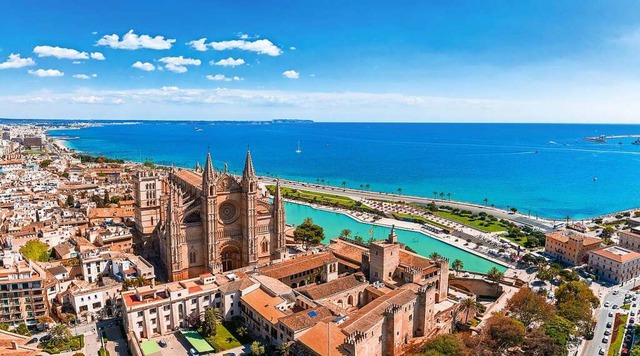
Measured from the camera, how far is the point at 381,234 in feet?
269

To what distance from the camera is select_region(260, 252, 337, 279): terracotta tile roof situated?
47.9m

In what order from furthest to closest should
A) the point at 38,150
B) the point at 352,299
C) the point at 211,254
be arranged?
1. the point at 38,150
2. the point at 211,254
3. the point at 352,299

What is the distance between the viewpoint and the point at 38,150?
198 metres

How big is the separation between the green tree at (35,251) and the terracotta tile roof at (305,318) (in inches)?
1447

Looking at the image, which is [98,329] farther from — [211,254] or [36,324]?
[211,254]

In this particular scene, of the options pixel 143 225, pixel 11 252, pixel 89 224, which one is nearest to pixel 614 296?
pixel 143 225

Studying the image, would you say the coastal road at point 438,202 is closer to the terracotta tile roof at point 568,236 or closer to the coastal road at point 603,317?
the terracotta tile roof at point 568,236

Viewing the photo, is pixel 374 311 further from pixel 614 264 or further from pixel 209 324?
pixel 614 264

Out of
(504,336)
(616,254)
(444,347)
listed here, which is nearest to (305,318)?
(444,347)

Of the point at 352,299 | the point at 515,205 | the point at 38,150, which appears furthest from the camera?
the point at 38,150

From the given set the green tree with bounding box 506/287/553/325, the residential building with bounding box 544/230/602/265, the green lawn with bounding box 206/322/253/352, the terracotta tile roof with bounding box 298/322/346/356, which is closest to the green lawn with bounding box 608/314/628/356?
the green tree with bounding box 506/287/553/325

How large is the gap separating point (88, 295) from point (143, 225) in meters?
21.7

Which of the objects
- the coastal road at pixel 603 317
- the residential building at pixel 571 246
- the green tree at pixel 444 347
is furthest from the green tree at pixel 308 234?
the coastal road at pixel 603 317

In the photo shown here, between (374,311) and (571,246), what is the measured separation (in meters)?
Result: 43.4
